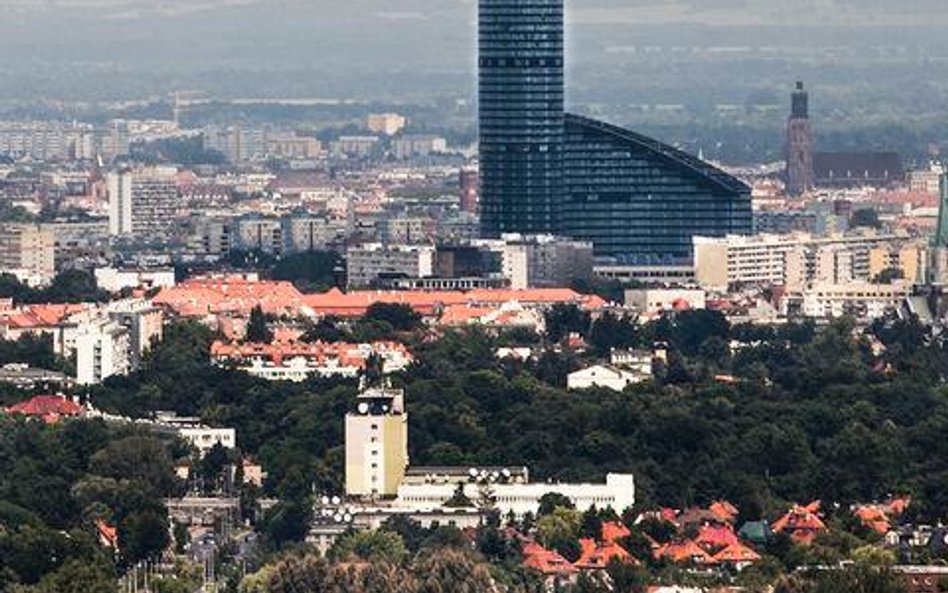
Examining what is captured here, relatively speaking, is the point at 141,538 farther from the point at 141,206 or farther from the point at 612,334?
the point at 141,206

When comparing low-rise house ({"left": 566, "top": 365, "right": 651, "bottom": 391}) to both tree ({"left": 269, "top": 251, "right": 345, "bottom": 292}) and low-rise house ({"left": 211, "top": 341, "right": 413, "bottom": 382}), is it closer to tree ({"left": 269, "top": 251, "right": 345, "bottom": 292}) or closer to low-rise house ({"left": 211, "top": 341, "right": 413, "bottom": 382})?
low-rise house ({"left": 211, "top": 341, "right": 413, "bottom": 382})

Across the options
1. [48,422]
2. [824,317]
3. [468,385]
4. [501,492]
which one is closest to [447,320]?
[824,317]

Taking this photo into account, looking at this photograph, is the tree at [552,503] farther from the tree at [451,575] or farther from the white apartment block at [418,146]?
the white apartment block at [418,146]

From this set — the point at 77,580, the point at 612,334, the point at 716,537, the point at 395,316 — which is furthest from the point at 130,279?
the point at 77,580

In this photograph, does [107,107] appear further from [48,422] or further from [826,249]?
[48,422]

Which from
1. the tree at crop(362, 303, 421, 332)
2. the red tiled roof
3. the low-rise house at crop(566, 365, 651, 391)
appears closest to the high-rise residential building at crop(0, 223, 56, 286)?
the tree at crop(362, 303, 421, 332)

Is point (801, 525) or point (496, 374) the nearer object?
point (801, 525)
